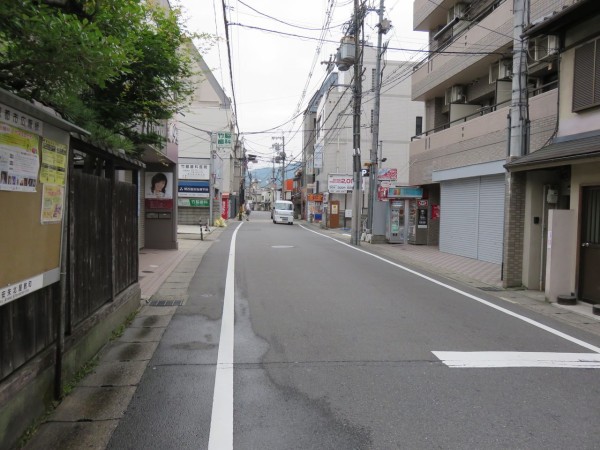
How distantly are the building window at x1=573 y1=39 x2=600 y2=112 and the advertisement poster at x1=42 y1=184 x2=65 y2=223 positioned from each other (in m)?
9.36

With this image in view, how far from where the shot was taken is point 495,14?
16.0 meters

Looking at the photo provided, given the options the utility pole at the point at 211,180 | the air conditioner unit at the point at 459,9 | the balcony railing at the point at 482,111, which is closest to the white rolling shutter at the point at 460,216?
the balcony railing at the point at 482,111

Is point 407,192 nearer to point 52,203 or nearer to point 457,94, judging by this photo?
point 457,94

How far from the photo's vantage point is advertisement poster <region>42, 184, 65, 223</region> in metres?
3.96

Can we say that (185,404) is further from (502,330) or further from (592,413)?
(502,330)

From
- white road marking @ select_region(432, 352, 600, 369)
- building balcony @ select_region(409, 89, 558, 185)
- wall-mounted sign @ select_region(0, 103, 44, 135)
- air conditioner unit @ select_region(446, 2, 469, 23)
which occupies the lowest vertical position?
A: white road marking @ select_region(432, 352, 600, 369)

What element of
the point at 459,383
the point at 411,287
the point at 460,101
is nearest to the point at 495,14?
the point at 460,101

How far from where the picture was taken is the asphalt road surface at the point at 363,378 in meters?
3.76

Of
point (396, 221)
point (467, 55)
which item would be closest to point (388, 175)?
point (396, 221)

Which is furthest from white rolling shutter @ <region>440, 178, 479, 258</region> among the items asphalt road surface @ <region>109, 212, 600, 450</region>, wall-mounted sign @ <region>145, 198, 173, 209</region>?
wall-mounted sign @ <region>145, 198, 173, 209</region>

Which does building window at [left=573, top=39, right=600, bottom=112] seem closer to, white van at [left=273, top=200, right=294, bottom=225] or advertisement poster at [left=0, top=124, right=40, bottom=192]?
advertisement poster at [left=0, top=124, right=40, bottom=192]

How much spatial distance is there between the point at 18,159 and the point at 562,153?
349 inches

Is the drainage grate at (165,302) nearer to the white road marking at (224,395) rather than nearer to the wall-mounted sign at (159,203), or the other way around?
the white road marking at (224,395)

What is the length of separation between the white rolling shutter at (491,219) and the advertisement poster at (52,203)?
13.9m
